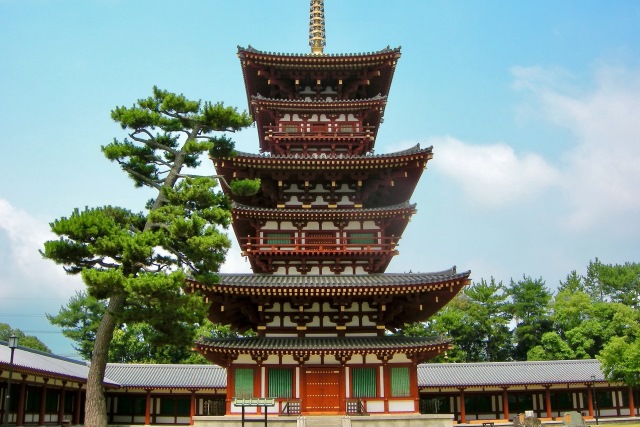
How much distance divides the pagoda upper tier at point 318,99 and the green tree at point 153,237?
252 inches

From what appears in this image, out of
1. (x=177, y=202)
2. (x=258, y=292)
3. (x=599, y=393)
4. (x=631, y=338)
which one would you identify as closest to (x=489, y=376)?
(x=599, y=393)

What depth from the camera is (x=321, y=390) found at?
2758cm

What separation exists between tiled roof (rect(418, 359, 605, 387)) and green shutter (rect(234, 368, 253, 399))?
26312 millimetres

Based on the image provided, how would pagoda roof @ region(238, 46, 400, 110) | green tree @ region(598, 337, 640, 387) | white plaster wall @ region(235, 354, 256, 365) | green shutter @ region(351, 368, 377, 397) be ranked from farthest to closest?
1. green tree @ region(598, 337, 640, 387)
2. pagoda roof @ region(238, 46, 400, 110)
3. white plaster wall @ region(235, 354, 256, 365)
4. green shutter @ region(351, 368, 377, 397)

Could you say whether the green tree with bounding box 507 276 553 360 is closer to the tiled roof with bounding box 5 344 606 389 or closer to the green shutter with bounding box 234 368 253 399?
the tiled roof with bounding box 5 344 606 389

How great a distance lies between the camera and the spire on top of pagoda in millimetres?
36438

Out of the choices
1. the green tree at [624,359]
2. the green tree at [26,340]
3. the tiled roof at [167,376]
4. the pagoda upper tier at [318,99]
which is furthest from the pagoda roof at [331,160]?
the green tree at [26,340]

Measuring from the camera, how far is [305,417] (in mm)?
26219

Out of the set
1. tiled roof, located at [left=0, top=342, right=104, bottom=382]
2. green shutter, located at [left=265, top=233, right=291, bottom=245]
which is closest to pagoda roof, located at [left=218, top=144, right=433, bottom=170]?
green shutter, located at [left=265, top=233, right=291, bottom=245]

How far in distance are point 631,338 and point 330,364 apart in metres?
55.3

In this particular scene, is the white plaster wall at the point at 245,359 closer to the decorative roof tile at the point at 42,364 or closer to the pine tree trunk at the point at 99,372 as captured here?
the pine tree trunk at the point at 99,372

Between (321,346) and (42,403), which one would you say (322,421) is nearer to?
(321,346)

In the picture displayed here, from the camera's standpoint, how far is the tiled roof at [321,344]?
26562 millimetres

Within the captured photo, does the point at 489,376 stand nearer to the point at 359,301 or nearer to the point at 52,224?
the point at 359,301
